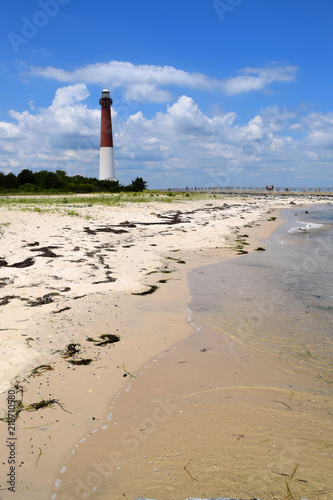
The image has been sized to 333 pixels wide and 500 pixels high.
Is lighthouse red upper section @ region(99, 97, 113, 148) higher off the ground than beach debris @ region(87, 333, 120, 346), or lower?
higher

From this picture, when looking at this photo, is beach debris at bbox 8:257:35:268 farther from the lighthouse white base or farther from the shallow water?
the lighthouse white base

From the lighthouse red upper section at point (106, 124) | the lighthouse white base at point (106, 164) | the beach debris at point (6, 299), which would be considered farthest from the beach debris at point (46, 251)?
the lighthouse red upper section at point (106, 124)

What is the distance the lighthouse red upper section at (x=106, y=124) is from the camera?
57.8 metres

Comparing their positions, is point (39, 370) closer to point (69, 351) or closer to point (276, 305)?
point (69, 351)

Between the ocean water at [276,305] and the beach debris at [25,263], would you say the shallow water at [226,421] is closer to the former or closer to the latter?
the ocean water at [276,305]

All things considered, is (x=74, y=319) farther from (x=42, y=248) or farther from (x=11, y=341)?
(x=42, y=248)

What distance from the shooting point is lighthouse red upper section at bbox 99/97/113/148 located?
5784cm

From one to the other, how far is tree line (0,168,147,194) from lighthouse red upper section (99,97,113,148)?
27.9 feet

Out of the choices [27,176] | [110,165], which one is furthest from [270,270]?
[110,165]

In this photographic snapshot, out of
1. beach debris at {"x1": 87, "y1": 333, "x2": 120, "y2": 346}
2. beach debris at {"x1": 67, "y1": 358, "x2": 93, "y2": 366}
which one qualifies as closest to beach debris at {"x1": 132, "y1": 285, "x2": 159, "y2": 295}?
beach debris at {"x1": 87, "y1": 333, "x2": 120, "y2": 346}

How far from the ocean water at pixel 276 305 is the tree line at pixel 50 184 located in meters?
37.2

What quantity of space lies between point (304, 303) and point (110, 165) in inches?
2156

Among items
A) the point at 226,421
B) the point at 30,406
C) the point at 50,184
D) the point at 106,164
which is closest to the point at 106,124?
the point at 106,164

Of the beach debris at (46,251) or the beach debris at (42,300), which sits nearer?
the beach debris at (42,300)
